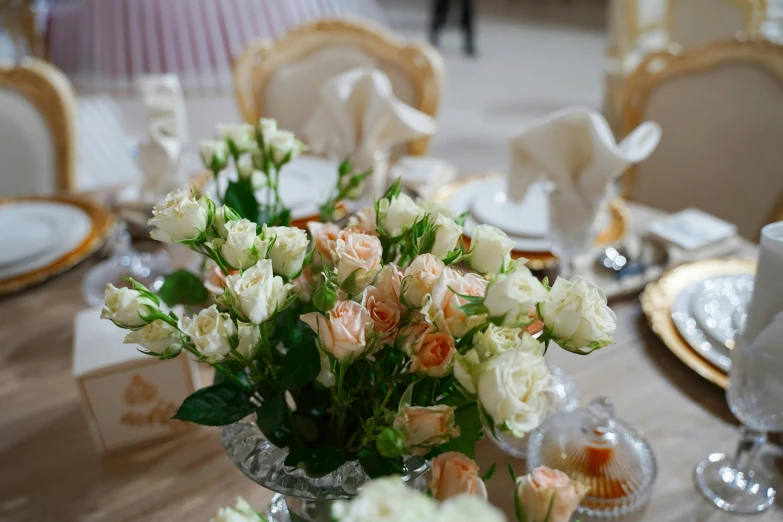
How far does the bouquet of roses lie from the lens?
1.04 ft

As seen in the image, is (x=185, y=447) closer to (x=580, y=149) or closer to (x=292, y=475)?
(x=292, y=475)

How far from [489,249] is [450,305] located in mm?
48

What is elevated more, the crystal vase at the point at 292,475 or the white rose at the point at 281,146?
the white rose at the point at 281,146

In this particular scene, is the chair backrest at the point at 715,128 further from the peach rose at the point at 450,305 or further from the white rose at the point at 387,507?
the white rose at the point at 387,507

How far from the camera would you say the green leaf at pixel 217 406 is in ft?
1.34

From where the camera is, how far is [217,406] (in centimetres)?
42

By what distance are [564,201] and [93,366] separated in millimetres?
525

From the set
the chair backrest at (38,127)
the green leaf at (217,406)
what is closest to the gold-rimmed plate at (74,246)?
the chair backrest at (38,127)

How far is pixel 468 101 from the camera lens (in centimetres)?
378

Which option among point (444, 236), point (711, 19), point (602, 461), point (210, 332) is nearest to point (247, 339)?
point (210, 332)

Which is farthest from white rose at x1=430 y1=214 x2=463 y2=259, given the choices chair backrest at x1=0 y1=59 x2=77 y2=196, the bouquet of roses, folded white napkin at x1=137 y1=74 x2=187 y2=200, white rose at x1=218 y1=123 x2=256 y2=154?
chair backrest at x1=0 y1=59 x2=77 y2=196

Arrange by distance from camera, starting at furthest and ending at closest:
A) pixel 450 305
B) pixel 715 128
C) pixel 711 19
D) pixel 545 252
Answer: pixel 711 19 < pixel 715 128 < pixel 545 252 < pixel 450 305

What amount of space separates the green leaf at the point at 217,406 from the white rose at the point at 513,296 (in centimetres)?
20

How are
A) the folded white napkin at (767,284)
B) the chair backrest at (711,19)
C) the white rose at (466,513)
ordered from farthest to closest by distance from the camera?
1. the chair backrest at (711,19)
2. the folded white napkin at (767,284)
3. the white rose at (466,513)
